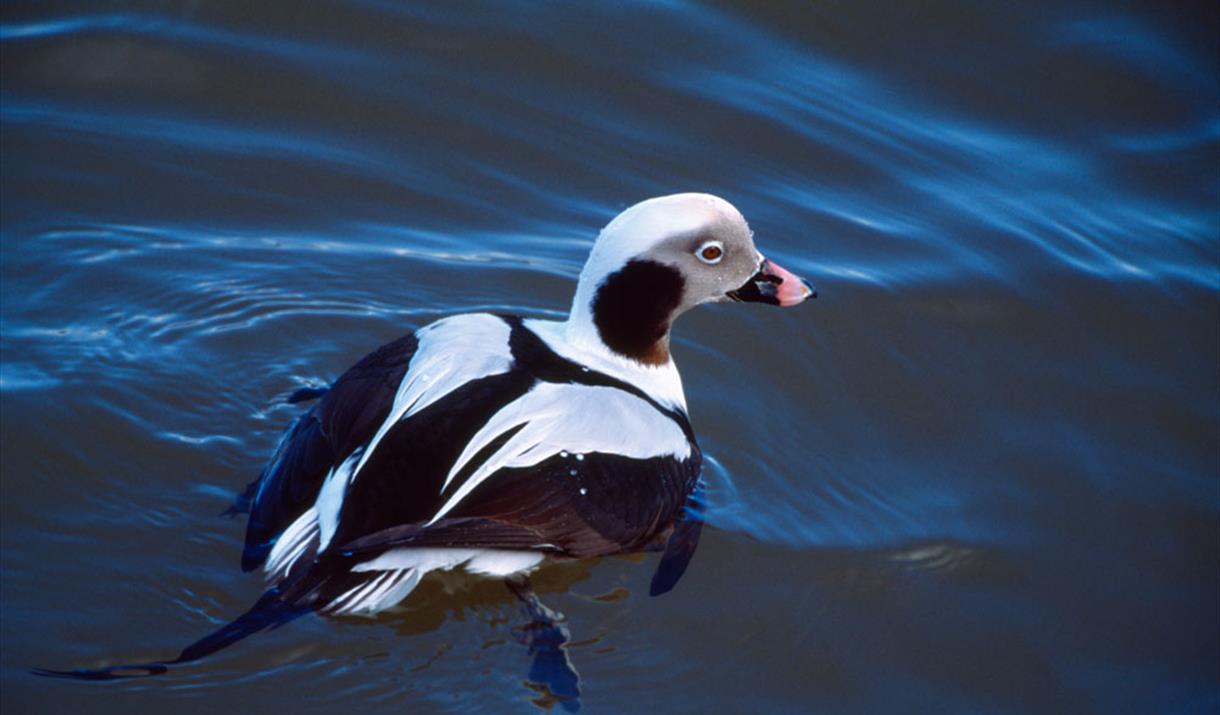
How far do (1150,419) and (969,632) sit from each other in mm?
1747

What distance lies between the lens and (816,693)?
15.4ft

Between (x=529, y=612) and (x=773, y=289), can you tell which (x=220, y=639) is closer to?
(x=529, y=612)

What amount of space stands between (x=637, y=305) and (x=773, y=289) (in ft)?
1.83

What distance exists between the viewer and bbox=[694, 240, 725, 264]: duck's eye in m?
5.12

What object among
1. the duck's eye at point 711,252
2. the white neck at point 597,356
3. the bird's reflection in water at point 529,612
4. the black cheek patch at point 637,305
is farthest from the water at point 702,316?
the duck's eye at point 711,252

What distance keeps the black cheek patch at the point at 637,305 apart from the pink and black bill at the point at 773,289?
28cm

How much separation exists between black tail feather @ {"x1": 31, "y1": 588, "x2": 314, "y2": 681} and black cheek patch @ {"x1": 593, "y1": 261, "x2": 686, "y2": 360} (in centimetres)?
163

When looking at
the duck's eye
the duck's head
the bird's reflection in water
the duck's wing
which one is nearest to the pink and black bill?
the duck's head

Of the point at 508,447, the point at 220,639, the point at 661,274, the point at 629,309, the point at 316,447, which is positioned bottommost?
the point at 220,639

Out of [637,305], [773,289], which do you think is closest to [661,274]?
[637,305]

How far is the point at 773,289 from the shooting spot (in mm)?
5383

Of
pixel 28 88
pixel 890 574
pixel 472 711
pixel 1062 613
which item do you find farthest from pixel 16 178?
pixel 1062 613

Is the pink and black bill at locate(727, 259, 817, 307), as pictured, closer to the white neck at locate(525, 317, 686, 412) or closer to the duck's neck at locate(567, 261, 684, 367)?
the duck's neck at locate(567, 261, 684, 367)

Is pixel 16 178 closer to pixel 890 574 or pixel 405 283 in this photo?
pixel 405 283
